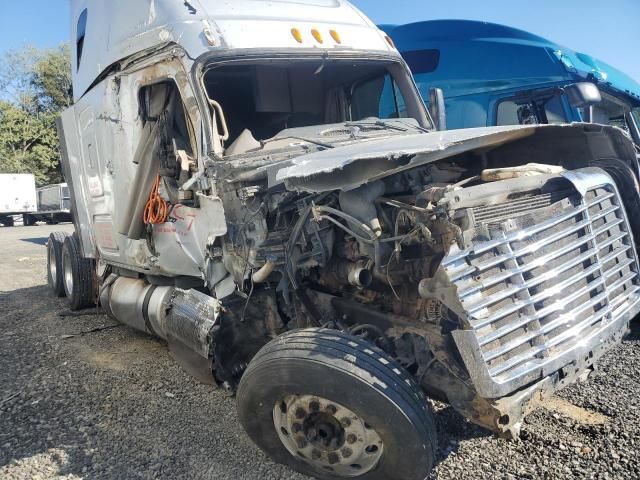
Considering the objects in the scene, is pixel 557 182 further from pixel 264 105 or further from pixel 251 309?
pixel 264 105

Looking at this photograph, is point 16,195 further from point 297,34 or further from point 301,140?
point 301,140

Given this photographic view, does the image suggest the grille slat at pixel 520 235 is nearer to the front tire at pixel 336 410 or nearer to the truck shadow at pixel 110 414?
the front tire at pixel 336 410

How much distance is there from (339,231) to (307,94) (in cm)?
204

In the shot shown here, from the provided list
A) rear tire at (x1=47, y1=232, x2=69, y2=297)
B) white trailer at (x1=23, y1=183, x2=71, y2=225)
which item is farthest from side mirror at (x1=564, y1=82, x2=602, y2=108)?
white trailer at (x1=23, y1=183, x2=71, y2=225)

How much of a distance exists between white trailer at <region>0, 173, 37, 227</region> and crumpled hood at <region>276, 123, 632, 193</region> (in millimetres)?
28536

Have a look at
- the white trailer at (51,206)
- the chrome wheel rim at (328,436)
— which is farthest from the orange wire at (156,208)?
the white trailer at (51,206)

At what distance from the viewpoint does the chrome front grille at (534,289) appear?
2236 mm

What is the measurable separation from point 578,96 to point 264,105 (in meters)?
3.44

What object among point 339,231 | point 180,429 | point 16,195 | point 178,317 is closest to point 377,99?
point 339,231

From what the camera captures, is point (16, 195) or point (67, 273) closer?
point (67, 273)

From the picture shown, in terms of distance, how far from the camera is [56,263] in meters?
7.44

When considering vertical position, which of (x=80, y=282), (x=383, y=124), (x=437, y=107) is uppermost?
(x=437, y=107)

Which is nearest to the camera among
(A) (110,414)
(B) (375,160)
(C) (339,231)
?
(B) (375,160)

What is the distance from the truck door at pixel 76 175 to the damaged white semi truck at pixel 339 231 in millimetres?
716
